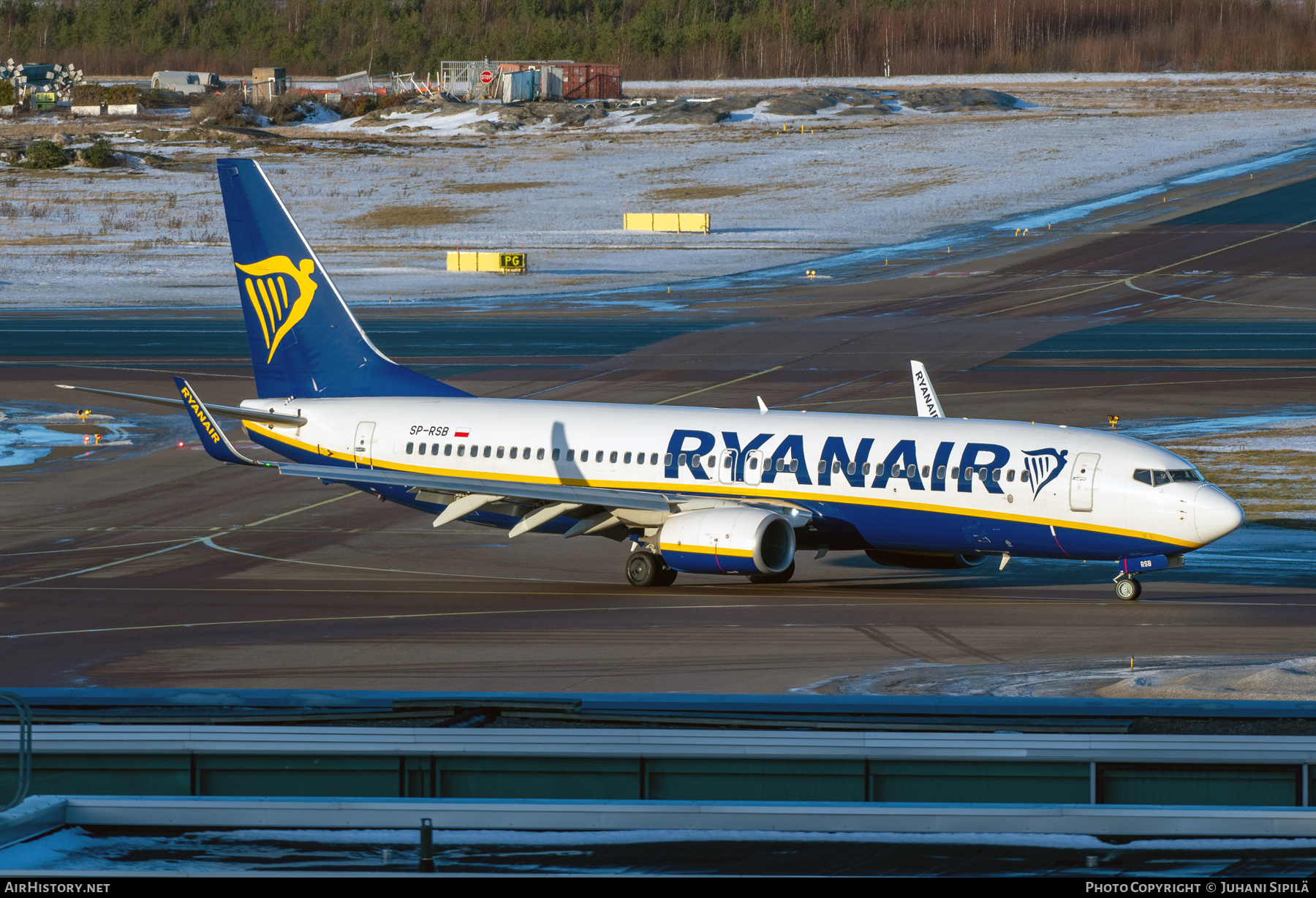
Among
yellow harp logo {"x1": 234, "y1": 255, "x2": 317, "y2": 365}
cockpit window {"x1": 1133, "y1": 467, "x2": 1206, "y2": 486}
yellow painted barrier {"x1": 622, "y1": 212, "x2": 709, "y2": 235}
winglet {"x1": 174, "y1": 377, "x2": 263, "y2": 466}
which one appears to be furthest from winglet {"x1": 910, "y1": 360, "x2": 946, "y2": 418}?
yellow painted barrier {"x1": 622, "y1": 212, "x2": 709, "y2": 235}

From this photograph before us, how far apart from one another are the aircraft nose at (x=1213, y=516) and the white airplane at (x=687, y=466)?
0.03m

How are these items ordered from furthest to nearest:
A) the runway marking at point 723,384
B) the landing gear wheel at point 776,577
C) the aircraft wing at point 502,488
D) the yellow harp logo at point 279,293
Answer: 1. the runway marking at point 723,384
2. the yellow harp logo at point 279,293
3. the aircraft wing at point 502,488
4. the landing gear wheel at point 776,577

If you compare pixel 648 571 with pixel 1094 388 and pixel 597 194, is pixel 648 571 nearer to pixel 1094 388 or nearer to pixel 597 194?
pixel 1094 388

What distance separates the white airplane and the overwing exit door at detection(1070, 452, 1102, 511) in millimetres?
36

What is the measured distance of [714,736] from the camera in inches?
648

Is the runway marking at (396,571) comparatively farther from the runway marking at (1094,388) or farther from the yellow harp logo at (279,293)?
the runway marking at (1094,388)

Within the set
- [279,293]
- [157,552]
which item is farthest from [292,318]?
[157,552]

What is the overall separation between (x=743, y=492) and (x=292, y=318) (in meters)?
14.7

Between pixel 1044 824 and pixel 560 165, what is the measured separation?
517 ft

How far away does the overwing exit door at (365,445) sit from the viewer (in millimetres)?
42875

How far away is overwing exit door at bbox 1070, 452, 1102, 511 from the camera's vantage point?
35.3 metres

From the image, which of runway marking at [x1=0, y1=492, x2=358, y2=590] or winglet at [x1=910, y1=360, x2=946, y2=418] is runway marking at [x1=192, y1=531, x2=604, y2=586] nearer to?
runway marking at [x1=0, y1=492, x2=358, y2=590]

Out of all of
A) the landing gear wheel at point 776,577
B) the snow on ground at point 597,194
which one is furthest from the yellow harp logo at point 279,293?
the snow on ground at point 597,194

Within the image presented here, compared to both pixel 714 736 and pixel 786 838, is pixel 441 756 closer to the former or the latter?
pixel 714 736
